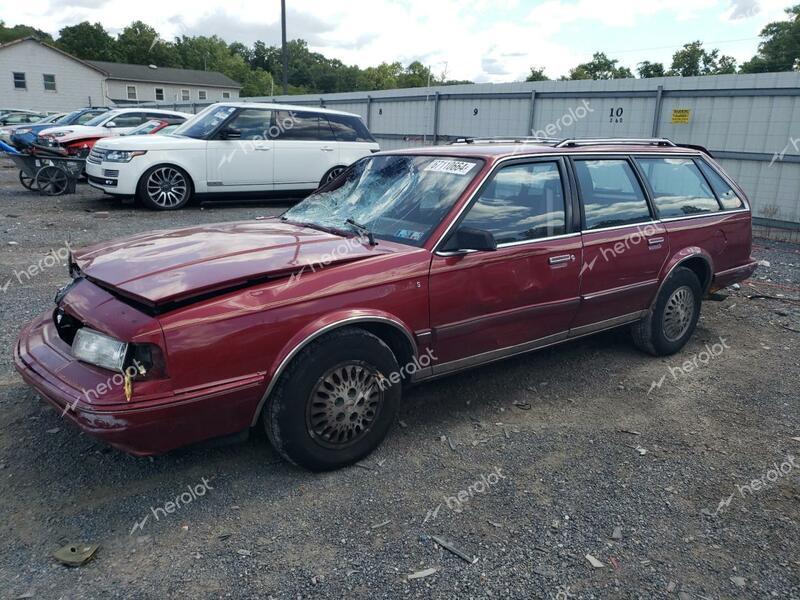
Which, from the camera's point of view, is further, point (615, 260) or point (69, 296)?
point (615, 260)

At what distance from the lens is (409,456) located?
3469 millimetres

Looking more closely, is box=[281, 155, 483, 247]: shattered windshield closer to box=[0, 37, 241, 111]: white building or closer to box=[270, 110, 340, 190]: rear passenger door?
box=[270, 110, 340, 190]: rear passenger door

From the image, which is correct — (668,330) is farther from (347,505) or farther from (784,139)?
(784,139)

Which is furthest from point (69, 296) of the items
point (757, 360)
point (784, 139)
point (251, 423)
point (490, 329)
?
point (784, 139)

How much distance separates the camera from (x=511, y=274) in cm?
381

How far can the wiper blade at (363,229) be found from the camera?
3572 millimetres

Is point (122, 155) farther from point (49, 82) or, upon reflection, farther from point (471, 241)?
point (49, 82)

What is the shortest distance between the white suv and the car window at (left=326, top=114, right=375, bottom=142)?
0.07 feet

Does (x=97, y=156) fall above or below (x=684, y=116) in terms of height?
below

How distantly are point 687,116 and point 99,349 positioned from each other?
10.9 m

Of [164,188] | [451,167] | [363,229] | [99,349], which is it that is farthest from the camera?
[164,188]

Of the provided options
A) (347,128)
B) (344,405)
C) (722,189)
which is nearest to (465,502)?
(344,405)

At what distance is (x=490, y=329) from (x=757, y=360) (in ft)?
9.00

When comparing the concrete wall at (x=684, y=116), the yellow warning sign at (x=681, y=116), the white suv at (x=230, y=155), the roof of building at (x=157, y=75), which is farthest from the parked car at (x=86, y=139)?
the roof of building at (x=157, y=75)
